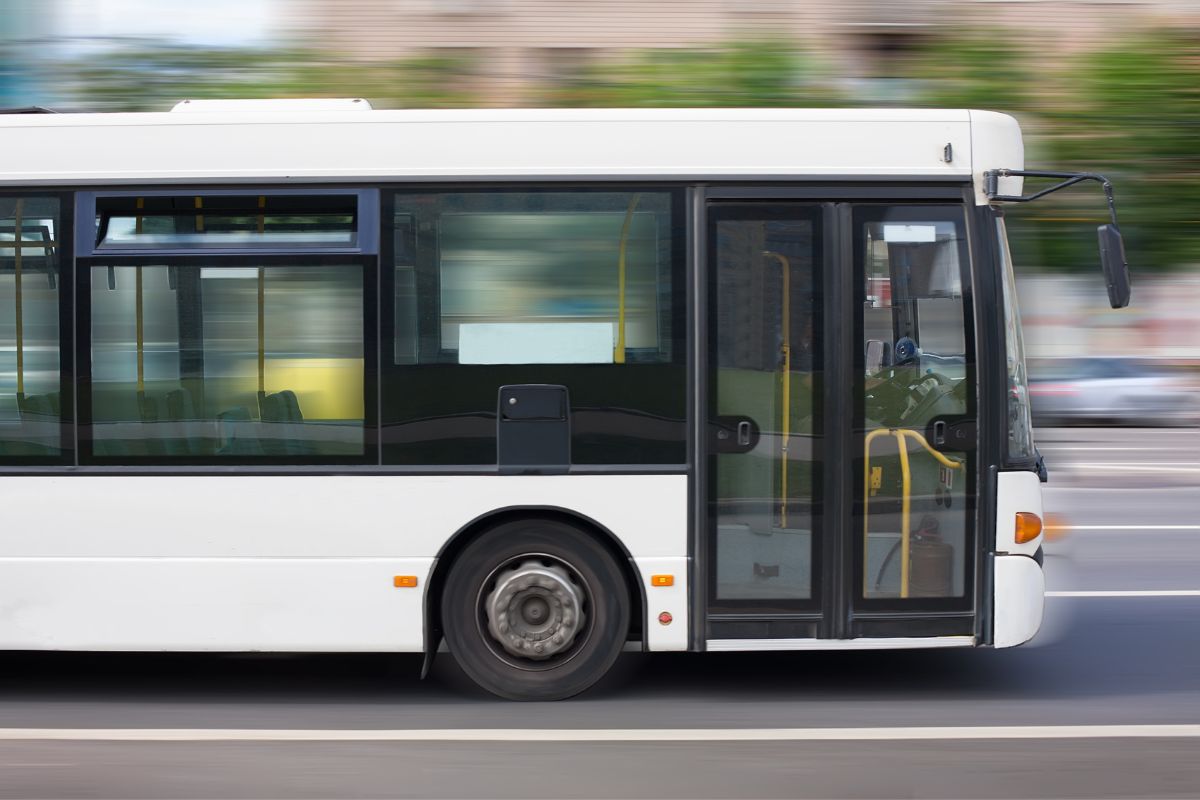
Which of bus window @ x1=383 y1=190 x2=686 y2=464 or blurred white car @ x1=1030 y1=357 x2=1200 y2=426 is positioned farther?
blurred white car @ x1=1030 y1=357 x2=1200 y2=426

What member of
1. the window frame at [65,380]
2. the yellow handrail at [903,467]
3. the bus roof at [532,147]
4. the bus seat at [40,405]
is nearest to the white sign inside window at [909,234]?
the bus roof at [532,147]

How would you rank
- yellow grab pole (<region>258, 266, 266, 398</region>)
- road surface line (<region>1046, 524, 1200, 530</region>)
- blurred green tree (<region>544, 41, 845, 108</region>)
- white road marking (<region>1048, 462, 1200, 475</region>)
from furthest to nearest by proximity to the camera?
1. blurred green tree (<region>544, 41, 845, 108</region>)
2. white road marking (<region>1048, 462, 1200, 475</region>)
3. road surface line (<region>1046, 524, 1200, 530</region>)
4. yellow grab pole (<region>258, 266, 266, 398</region>)

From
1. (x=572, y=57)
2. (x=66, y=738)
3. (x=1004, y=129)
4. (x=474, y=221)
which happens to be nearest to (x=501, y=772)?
(x=66, y=738)

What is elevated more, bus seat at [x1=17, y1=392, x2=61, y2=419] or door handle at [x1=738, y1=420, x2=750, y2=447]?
bus seat at [x1=17, y1=392, x2=61, y2=419]

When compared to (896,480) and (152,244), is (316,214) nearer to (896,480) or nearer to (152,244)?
(152,244)

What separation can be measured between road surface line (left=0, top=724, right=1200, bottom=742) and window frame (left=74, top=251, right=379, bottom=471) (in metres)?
1.16

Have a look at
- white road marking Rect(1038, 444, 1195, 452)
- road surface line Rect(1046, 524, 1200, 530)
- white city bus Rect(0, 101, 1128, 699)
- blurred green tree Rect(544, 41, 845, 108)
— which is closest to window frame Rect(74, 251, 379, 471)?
white city bus Rect(0, 101, 1128, 699)

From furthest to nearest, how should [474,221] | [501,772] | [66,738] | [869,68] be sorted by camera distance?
1. [869,68]
2. [474,221]
3. [66,738]
4. [501,772]

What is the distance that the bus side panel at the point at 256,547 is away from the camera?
6199 mm

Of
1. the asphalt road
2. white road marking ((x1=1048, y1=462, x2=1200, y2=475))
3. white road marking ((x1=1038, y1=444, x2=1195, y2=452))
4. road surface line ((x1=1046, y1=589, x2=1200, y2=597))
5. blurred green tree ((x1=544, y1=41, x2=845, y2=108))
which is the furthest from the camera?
white road marking ((x1=1038, y1=444, x2=1195, y2=452))

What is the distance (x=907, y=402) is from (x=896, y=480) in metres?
0.35

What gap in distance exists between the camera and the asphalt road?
5.21 metres

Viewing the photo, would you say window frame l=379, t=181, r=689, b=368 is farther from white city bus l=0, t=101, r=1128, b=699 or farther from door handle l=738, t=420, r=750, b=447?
door handle l=738, t=420, r=750, b=447

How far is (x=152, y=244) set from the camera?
6230 mm
